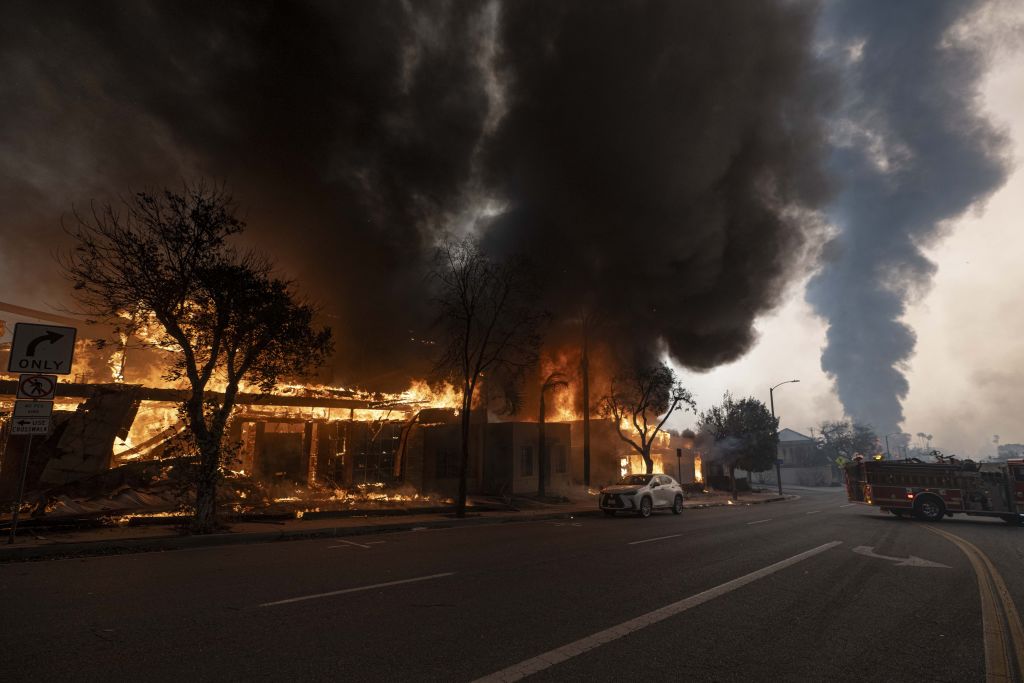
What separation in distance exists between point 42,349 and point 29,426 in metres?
1.38

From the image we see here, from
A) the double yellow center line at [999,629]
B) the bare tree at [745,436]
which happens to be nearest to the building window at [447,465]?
the double yellow center line at [999,629]

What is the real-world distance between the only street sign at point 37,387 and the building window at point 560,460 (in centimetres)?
2089

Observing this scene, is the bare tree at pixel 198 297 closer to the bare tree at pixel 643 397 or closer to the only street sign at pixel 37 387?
the only street sign at pixel 37 387

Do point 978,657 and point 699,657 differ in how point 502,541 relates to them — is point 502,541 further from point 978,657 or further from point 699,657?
point 978,657

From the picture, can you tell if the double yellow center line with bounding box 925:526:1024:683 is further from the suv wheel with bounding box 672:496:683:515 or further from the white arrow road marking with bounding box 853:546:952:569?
Answer: the suv wheel with bounding box 672:496:683:515

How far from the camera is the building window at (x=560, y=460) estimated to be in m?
26.6

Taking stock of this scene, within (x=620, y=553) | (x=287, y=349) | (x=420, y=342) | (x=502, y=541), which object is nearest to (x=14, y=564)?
(x=287, y=349)

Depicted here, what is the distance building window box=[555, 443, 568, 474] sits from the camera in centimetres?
2656

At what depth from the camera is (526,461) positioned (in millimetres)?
24203

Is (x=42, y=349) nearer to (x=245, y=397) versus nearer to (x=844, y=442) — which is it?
(x=245, y=397)

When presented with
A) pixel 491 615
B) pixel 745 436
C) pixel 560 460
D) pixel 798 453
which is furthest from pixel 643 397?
pixel 798 453

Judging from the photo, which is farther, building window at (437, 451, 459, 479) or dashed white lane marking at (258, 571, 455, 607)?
building window at (437, 451, 459, 479)

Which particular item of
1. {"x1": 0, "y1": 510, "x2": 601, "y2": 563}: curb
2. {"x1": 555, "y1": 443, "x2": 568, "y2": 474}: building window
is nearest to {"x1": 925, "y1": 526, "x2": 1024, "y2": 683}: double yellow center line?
{"x1": 0, "y1": 510, "x2": 601, "y2": 563}: curb

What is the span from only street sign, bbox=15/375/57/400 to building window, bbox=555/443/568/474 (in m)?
20.9
